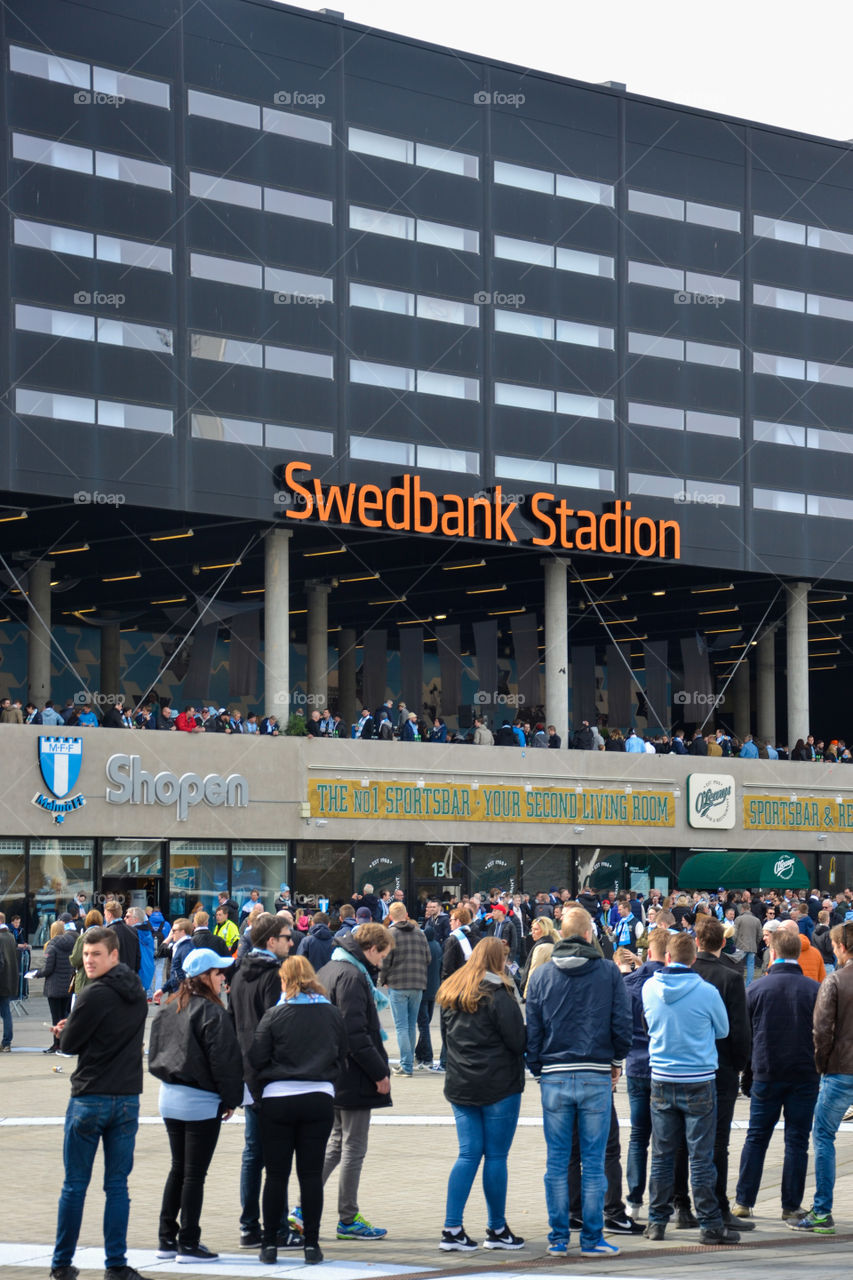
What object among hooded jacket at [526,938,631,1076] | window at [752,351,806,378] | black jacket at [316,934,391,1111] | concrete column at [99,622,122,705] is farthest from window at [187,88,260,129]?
hooded jacket at [526,938,631,1076]

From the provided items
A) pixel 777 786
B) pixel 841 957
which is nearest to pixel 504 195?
pixel 777 786

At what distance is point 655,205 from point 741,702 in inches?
743

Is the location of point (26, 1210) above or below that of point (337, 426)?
below

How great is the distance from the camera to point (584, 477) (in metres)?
48.8

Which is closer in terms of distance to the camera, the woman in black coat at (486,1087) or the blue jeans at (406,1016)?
the woman in black coat at (486,1087)

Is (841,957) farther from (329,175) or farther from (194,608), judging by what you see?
(194,608)

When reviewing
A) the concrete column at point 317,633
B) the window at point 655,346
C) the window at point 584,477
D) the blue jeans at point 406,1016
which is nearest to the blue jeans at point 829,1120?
the blue jeans at point 406,1016

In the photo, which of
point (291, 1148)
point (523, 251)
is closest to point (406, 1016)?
point (291, 1148)

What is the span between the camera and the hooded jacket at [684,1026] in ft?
36.4

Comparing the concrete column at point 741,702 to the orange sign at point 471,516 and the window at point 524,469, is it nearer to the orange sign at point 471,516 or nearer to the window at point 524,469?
the orange sign at point 471,516

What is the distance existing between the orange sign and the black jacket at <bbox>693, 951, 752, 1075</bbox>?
106ft

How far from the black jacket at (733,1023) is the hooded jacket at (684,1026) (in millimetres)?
408

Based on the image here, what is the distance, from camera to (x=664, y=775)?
163ft

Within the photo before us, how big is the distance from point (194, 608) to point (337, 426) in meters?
9.60
